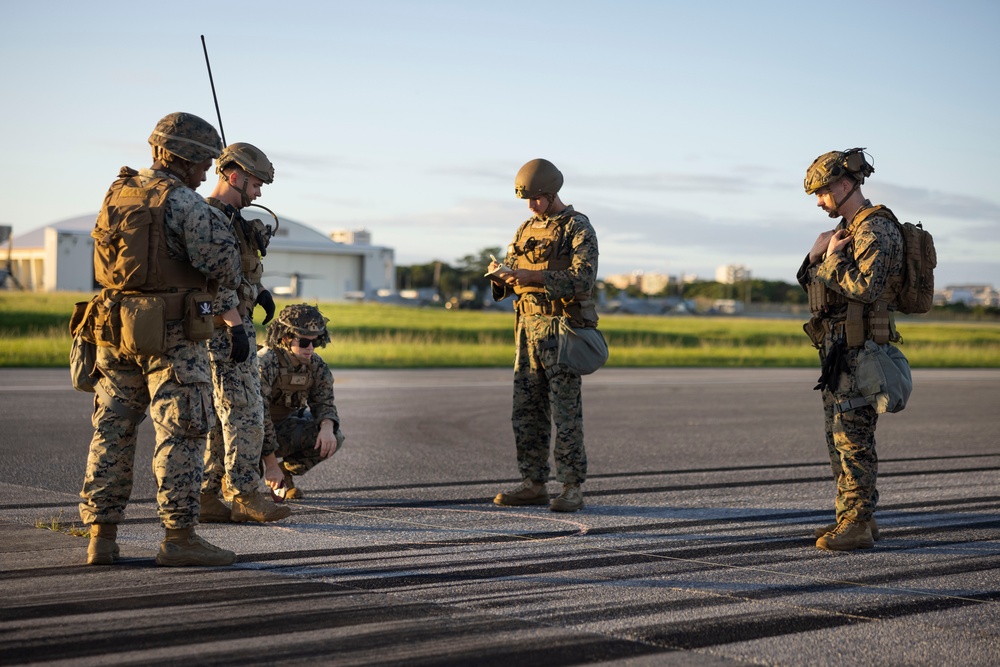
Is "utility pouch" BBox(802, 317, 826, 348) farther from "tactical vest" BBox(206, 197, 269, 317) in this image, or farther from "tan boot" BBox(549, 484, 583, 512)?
"tactical vest" BBox(206, 197, 269, 317)

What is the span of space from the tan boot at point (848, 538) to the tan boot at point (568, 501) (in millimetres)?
1768

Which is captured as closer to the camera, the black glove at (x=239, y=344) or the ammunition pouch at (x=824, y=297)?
the black glove at (x=239, y=344)

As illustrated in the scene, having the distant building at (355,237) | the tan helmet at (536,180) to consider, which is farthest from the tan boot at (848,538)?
the distant building at (355,237)

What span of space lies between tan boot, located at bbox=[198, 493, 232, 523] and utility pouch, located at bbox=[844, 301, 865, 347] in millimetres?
3938

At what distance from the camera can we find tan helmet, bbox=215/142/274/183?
22.3 feet

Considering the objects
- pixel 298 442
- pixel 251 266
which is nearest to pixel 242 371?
pixel 251 266

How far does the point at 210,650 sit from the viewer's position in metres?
4.29

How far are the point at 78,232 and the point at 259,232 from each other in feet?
304

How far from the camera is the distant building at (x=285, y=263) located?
90.8 m

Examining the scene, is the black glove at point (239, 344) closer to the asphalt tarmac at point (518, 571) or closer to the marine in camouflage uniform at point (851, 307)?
the asphalt tarmac at point (518, 571)

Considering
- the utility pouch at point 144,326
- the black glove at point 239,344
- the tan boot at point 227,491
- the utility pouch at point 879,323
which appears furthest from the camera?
the tan boot at point 227,491

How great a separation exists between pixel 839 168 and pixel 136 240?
13.2ft

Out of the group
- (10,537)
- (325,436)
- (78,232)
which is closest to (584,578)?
(325,436)

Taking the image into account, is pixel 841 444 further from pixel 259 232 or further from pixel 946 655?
pixel 259 232
